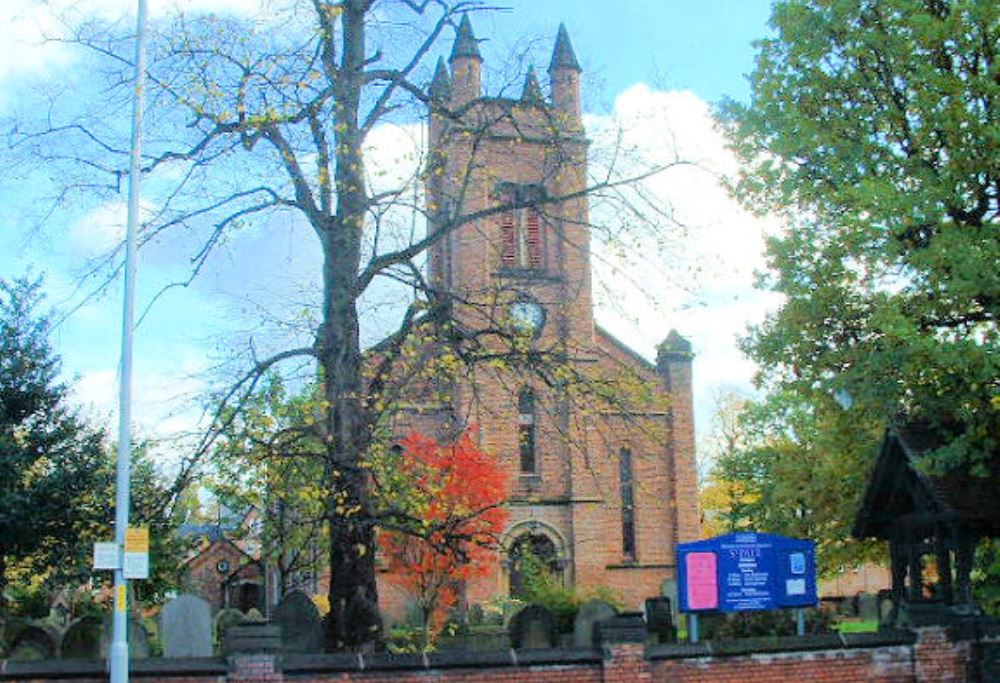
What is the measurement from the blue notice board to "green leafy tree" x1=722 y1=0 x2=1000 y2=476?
2.51m

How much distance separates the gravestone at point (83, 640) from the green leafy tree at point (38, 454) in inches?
174

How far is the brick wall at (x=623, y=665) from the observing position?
41.6ft

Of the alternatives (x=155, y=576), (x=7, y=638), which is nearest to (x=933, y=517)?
(x=7, y=638)

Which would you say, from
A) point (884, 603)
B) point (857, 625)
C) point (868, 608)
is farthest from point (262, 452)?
point (857, 625)

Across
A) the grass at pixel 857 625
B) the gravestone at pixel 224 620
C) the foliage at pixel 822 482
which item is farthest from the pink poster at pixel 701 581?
the grass at pixel 857 625

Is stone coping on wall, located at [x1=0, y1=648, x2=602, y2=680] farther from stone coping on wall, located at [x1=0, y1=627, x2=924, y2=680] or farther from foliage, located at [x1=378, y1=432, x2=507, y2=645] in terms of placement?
foliage, located at [x1=378, y1=432, x2=507, y2=645]

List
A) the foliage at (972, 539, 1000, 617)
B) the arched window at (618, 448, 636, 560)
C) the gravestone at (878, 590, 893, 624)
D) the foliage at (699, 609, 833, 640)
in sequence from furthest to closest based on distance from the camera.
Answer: the arched window at (618, 448, 636, 560) < the gravestone at (878, 590, 893, 624) < the foliage at (699, 609, 833, 640) < the foliage at (972, 539, 1000, 617)

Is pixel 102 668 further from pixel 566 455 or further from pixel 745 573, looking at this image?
pixel 566 455

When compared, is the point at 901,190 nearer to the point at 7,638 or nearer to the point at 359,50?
the point at 359,50

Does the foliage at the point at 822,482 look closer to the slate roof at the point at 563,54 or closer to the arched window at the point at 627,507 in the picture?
the arched window at the point at 627,507

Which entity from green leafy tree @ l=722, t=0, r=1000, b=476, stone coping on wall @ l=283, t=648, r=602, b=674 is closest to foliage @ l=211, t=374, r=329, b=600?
stone coping on wall @ l=283, t=648, r=602, b=674

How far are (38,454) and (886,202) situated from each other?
56.2 ft

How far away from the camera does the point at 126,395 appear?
13.1 meters

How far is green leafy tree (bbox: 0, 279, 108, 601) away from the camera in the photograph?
22.7 m
